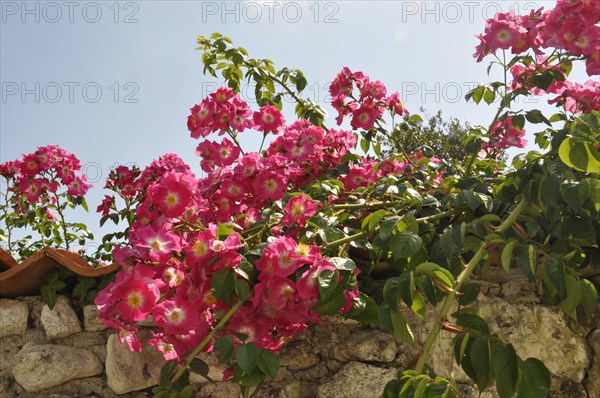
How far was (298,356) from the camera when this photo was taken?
6.17 ft

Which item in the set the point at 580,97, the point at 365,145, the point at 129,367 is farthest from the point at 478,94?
the point at 129,367

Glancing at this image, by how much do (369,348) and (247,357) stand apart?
49 cm

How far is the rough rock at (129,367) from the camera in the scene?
1965mm

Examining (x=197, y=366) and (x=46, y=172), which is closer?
(x=197, y=366)

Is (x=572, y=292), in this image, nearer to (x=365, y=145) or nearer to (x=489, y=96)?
(x=489, y=96)

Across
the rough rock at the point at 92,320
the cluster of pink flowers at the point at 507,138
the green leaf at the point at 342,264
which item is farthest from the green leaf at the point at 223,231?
the cluster of pink flowers at the point at 507,138

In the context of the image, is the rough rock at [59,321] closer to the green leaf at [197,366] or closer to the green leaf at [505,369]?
the green leaf at [197,366]

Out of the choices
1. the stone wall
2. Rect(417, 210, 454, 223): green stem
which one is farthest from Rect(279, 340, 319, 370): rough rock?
Rect(417, 210, 454, 223): green stem

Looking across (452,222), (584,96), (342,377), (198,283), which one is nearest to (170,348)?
(198,283)

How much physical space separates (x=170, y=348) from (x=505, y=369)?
3.02ft

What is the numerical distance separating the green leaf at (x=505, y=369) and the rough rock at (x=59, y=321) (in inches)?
55.0

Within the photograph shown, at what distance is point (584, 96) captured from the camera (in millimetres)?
2184

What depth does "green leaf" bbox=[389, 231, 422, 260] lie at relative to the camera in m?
1.47

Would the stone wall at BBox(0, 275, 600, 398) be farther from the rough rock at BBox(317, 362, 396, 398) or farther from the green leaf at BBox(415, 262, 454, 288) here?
the green leaf at BBox(415, 262, 454, 288)
